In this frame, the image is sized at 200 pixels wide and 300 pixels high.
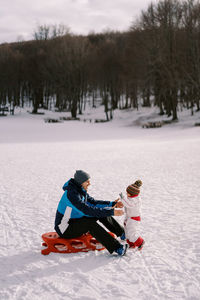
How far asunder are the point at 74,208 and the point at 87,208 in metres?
0.23

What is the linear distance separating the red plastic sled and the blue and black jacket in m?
0.14

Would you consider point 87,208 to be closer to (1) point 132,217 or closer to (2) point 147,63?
(1) point 132,217

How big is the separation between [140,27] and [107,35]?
1230 inches

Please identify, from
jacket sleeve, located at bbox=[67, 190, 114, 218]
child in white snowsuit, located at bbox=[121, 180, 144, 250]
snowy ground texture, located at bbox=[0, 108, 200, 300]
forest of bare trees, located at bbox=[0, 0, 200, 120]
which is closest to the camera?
snowy ground texture, located at bbox=[0, 108, 200, 300]

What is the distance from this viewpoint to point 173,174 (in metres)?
10.9

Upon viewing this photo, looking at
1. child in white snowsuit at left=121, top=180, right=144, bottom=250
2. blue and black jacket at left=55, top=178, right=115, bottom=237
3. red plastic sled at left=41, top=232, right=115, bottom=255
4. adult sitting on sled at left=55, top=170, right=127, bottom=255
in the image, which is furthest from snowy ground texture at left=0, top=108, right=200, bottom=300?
blue and black jacket at left=55, top=178, right=115, bottom=237

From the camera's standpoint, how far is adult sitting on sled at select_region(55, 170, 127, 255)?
176 inches

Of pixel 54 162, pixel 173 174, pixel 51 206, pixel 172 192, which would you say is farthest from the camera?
pixel 54 162

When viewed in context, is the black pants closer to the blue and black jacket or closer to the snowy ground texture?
the blue and black jacket

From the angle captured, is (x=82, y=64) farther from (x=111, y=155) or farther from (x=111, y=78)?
(x=111, y=155)

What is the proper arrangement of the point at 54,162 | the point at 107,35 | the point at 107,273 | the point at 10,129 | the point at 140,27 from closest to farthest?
the point at 107,273 → the point at 54,162 → the point at 10,129 → the point at 140,27 → the point at 107,35

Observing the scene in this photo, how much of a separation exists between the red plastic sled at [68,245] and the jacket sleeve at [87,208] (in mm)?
553

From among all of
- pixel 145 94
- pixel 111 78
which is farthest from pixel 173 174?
pixel 111 78

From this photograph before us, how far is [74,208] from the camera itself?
4566 mm
